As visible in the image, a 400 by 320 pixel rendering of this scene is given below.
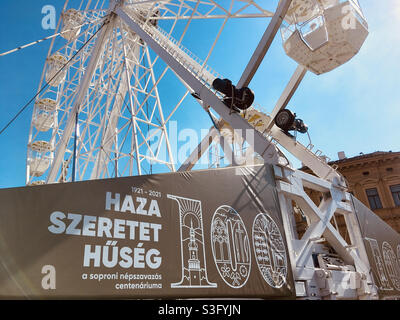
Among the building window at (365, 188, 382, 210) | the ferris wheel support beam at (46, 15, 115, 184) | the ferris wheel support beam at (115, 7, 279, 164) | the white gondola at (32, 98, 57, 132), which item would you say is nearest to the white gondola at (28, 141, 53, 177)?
the white gondola at (32, 98, 57, 132)

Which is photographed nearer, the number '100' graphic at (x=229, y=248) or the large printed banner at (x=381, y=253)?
the number '100' graphic at (x=229, y=248)

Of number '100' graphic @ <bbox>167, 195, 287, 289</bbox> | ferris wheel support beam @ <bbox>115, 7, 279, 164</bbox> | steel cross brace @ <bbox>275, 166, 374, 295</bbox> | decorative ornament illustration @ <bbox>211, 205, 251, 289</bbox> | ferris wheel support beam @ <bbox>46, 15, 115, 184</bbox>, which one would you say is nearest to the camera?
number '100' graphic @ <bbox>167, 195, 287, 289</bbox>

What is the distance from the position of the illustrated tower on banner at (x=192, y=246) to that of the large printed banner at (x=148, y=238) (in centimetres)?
2

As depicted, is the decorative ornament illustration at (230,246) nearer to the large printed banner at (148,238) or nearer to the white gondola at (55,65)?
the large printed banner at (148,238)

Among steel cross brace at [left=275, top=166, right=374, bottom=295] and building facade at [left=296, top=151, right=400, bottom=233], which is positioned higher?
building facade at [left=296, top=151, right=400, bottom=233]

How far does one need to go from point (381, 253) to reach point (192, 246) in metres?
7.46

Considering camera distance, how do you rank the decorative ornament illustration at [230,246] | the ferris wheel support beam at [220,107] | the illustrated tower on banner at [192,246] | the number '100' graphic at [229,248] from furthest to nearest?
the ferris wheel support beam at [220,107] → the decorative ornament illustration at [230,246] → the number '100' graphic at [229,248] → the illustrated tower on banner at [192,246]

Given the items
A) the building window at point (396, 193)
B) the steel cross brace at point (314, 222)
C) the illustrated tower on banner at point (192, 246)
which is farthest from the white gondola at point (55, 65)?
the building window at point (396, 193)

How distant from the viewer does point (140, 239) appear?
566 centimetres

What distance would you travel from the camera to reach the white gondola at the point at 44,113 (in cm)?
2328

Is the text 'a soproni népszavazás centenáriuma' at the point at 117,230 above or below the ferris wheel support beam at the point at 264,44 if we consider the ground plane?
below

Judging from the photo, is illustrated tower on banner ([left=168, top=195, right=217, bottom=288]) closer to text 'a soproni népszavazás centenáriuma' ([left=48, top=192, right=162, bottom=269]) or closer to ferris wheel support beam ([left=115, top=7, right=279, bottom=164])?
text 'a soproni népszavazás centenáriuma' ([left=48, top=192, right=162, bottom=269])

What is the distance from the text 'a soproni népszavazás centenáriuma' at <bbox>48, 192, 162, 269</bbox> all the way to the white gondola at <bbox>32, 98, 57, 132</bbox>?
1974 centimetres

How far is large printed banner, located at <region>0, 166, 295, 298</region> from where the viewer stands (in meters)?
4.62
